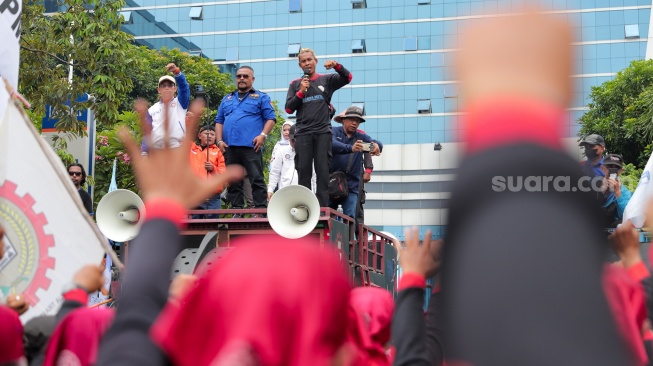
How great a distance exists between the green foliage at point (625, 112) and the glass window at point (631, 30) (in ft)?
45.4

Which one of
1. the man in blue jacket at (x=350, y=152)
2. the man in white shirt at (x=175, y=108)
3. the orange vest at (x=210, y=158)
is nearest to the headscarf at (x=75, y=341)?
the man in white shirt at (x=175, y=108)

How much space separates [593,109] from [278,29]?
76.4ft

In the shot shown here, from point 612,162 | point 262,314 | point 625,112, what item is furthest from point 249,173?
point 625,112

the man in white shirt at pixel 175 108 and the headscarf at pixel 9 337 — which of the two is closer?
the headscarf at pixel 9 337

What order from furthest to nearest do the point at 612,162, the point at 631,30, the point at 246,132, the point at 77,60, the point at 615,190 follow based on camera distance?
the point at 631,30
the point at 77,60
the point at 246,132
the point at 612,162
the point at 615,190

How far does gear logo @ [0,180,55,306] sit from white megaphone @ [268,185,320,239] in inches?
162

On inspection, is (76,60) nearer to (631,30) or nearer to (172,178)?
(172,178)

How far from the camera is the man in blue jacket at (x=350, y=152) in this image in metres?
9.62

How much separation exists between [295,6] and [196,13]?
20.8 ft

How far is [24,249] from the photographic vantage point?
403 centimetres

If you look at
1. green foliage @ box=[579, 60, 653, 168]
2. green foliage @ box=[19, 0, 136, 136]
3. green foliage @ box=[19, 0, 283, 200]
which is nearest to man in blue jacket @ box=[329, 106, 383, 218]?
green foliage @ box=[19, 0, 283, 200]

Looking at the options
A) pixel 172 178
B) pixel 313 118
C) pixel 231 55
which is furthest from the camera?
pixel 231 55

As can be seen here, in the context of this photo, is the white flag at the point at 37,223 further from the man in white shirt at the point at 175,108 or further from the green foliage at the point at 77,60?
the green foliage at the point at 77,60

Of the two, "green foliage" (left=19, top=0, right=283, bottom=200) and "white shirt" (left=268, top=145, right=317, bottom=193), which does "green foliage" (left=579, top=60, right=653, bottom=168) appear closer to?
"green foliage" (left=19, top=0, right=283, bottom=200)
